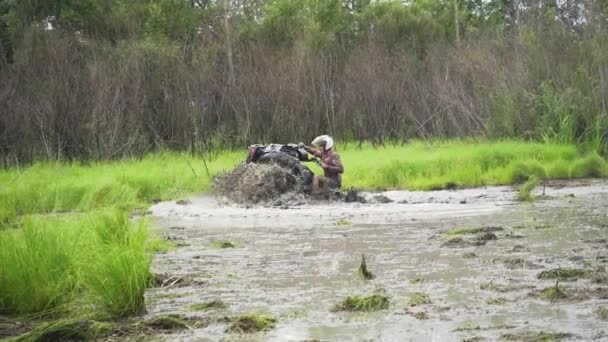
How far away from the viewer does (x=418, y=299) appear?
573 centimetres

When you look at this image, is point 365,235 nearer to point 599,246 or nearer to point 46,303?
point 599,246

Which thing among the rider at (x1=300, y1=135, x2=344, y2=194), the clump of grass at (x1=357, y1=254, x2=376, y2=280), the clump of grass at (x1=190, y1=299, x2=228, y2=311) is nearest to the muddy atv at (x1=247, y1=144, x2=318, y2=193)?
the rider at (x1=300, y1=135, x2=344, y2=194)

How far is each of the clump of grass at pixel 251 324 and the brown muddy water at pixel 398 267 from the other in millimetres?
64

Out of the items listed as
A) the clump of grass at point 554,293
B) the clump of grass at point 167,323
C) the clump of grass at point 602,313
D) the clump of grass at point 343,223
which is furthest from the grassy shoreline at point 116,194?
the clump of grass at point 602,313

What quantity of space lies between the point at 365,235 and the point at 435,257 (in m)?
1.91

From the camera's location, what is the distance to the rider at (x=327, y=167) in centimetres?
1296

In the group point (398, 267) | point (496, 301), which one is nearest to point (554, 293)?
point (496, 301)

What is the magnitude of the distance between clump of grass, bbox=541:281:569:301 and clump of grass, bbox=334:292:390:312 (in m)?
1.10

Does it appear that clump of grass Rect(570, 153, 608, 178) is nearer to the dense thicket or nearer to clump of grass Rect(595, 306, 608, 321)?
the dense thicket

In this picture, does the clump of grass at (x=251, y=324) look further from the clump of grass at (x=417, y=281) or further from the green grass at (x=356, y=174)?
the green grass at (x=356, y=174)

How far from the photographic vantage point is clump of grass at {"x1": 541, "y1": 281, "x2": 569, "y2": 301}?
558 cm

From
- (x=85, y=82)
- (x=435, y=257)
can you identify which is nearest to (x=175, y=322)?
(x=435, y=257)

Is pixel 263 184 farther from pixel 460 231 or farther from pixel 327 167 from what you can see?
pixel 460 231

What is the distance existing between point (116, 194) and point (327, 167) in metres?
3.58
